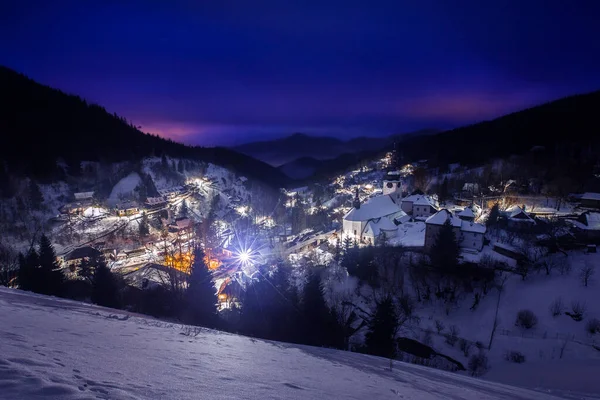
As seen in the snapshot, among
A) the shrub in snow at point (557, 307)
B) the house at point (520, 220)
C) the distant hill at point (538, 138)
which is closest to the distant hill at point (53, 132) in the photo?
the house at point (520, 220)

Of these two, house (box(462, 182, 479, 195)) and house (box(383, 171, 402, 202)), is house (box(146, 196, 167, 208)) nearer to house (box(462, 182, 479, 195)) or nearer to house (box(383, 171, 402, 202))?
house (box(383, 171, 402, 202))

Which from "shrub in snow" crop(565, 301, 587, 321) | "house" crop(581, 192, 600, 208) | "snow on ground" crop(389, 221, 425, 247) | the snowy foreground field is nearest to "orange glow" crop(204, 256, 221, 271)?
"snow on ground" crop(389, 221, 425, 247)

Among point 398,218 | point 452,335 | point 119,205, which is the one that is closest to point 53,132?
point 119,205

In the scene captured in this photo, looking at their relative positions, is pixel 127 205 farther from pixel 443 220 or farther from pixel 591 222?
pixel 591 222

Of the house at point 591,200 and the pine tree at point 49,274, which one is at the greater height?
the house at point 591,200

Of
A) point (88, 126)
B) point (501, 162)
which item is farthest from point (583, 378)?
point (88, 126)

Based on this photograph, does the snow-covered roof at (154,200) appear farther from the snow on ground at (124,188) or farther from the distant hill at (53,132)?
the distant hill at (53,132)
